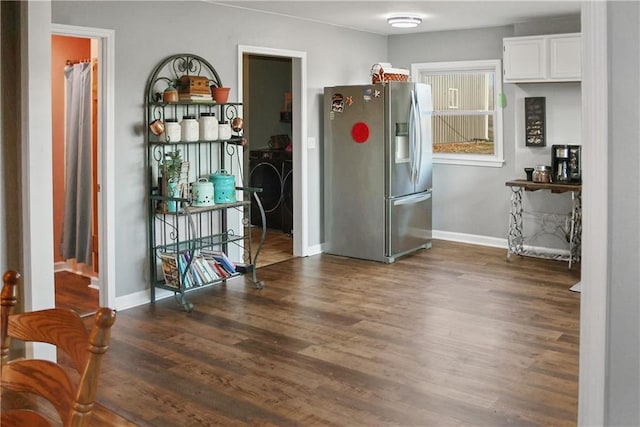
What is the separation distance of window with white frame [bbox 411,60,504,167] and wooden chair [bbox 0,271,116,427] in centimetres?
605

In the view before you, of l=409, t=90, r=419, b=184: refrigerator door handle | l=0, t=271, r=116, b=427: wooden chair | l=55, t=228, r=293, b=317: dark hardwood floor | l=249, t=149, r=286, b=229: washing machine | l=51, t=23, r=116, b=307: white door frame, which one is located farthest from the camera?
l=249, t=149, r=286, b=229: washing machine

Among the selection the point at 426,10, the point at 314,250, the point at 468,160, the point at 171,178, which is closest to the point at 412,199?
the point at 468,160

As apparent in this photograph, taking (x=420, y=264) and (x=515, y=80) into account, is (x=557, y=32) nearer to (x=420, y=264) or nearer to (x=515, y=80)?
(x=515, y=80)

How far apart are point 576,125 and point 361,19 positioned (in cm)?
236

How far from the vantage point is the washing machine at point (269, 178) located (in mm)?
7953

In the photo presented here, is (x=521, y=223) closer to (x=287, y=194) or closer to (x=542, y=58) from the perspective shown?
(x=542, y=58)

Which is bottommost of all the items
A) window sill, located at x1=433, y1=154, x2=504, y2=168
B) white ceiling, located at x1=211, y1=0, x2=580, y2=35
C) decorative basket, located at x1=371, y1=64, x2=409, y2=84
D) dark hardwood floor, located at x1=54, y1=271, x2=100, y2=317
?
dark hardwood floor, located at x1=54, y1=271, x2=100, y2=317

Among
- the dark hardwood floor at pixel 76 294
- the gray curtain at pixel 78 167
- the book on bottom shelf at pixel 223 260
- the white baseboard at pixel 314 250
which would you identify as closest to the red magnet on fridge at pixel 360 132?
the white baseboard at pixel 314 250

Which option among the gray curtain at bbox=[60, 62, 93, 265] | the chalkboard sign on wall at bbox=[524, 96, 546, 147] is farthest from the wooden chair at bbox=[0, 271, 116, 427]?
the chalkboard sign on wall at bbox=[524, 96, 546, 147]

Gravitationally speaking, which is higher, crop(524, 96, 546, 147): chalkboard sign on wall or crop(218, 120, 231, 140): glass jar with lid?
crop(524, 96, 546, 147): chalkboard sign on wall

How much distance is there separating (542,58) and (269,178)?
11.4 feet

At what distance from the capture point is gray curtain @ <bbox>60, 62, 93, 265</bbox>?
18.0ft

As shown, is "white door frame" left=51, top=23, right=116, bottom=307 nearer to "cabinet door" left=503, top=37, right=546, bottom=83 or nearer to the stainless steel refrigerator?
the stainless steel refrigerator

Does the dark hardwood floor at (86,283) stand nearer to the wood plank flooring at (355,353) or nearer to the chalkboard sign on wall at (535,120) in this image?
the wood plank flooring at (355,353)
